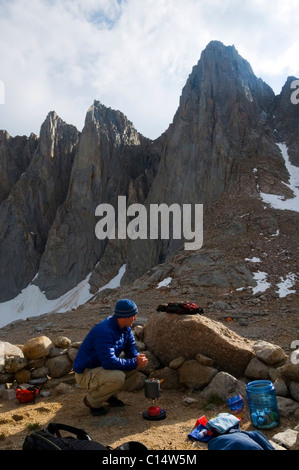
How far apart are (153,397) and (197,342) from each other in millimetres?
1520

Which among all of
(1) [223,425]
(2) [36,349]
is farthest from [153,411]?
(2) [36,349]

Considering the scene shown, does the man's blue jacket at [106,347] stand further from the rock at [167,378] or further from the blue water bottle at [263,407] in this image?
the blue water bottle at [263,407]

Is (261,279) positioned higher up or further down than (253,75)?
further down

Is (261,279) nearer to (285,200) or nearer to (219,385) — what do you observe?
(285,200)

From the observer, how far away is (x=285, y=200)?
2811cm

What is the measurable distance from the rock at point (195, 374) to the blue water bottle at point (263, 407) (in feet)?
4.25

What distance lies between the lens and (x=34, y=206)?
190 feet

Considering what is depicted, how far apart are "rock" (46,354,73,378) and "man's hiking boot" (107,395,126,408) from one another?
1742 millimetres

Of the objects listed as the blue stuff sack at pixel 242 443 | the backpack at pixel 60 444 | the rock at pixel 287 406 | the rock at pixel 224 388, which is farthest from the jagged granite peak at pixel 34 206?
the blue stuff sack at pixel 242 443

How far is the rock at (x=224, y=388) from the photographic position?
19.6 ft

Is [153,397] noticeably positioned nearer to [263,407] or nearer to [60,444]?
[263,407]

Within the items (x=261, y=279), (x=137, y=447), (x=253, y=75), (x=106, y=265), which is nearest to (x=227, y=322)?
(x=261, y=279)
